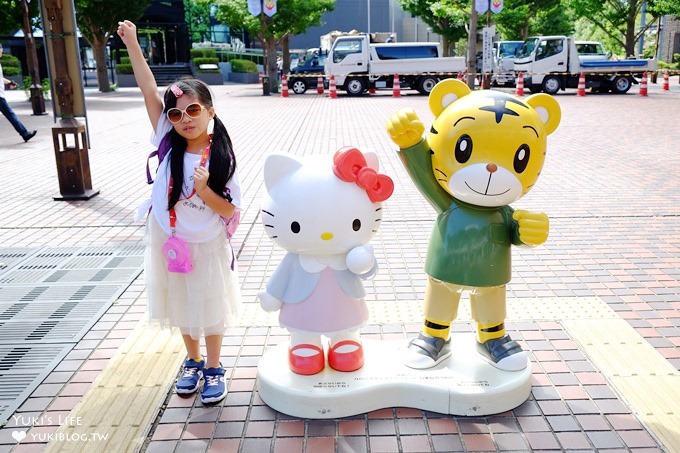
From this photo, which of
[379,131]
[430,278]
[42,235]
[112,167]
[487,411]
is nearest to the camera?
[487,411]

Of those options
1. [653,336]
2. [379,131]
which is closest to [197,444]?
[653,336]

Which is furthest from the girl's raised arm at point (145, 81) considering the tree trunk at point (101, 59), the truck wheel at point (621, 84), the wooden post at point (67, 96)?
the tree trunk at point (101, 59)

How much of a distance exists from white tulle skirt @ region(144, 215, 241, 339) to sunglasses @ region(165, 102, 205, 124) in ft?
1.53

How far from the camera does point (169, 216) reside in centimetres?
266

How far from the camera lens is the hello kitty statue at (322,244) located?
→ 104 inches

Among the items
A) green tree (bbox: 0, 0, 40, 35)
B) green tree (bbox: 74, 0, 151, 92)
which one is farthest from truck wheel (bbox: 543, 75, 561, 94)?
green tree (bbox: 0, 0, 40, 35)

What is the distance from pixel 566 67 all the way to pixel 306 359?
21394 mm

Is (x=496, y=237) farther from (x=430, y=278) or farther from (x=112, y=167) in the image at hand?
(x=112, y=167)

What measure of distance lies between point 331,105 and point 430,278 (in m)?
16.4

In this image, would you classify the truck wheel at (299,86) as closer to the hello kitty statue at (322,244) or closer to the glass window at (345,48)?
the glass window at (345,48)

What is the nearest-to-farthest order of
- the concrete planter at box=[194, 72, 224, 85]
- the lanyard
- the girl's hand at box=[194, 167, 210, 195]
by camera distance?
the girl's hand at box=[194, 167, 210, 195] → the lanyard → the concrete planter at box=[194, 72, 224, 85]

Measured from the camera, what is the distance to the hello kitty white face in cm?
262

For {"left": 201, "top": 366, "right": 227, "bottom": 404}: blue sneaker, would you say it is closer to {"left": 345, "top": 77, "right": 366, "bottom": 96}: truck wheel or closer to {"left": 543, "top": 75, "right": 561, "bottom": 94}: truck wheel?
{"left": 345, "top": 77, "right": 366, "bottom": 96}: truck wheel

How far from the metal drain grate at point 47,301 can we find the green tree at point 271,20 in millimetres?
21401
